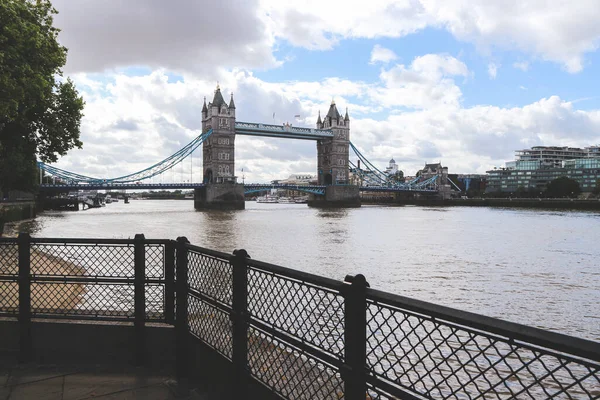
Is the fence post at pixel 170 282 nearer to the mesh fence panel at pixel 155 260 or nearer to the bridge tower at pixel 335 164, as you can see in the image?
the mesh fence panel at pixel 155 260

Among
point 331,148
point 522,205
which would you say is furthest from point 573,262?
point 331,148

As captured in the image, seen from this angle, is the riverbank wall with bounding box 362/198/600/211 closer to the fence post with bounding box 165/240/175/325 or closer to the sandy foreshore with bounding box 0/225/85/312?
the sandy foreshore with bounding box 0/225/85/312

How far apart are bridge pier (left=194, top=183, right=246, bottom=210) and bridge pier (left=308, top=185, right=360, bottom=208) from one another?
773 inches

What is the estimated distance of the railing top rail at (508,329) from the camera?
161 cm

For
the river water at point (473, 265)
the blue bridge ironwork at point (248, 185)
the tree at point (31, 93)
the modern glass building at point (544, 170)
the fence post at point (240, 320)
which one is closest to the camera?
the fence post at point (240, 320)

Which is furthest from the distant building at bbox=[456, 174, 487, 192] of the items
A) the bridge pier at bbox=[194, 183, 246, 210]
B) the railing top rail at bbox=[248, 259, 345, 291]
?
the railing top rail at bbox=[248, 259, 345, 291]

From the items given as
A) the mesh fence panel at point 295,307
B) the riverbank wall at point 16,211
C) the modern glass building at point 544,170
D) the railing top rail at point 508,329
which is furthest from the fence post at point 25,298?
the modern glass building at point 544,170

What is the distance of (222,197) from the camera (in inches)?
3137

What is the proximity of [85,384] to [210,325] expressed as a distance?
3.56ft

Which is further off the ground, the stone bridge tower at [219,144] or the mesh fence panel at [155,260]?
the stone bridge tower at [219,144]

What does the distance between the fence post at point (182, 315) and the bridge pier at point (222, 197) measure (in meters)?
75.2

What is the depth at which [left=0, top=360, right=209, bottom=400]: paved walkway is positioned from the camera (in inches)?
150

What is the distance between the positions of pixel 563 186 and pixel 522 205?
1400cm

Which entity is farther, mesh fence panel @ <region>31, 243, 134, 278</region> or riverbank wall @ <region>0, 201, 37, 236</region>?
riverbank wall @ <region>0, 201, 37, 236</region>
